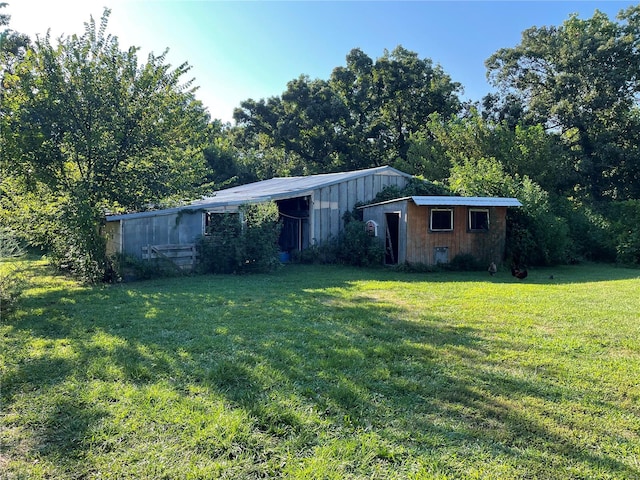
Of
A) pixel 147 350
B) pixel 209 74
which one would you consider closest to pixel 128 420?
pixel 147 350

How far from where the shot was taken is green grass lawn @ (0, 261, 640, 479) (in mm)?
2633

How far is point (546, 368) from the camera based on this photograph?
13.8 feet

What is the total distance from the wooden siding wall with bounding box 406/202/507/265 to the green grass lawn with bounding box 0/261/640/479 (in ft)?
18.6

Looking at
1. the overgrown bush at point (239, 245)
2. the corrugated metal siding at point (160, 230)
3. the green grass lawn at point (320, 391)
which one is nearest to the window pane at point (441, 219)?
the overgrown bush at point (239, 245)

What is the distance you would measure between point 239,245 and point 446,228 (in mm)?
6485

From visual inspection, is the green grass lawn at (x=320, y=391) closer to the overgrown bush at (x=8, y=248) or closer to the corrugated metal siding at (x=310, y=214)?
the overgrown bush at (x=8, y=248)

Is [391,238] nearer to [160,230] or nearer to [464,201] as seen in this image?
[464,201]

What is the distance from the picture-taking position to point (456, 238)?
13.2m

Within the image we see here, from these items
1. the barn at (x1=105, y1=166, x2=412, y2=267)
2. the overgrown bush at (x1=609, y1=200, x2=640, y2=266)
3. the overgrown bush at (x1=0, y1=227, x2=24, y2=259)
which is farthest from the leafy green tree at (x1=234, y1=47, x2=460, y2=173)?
the overgrown bush at (x1=0, y1=227, x2=24, y2=259)

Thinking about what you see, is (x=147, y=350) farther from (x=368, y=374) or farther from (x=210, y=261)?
(x=210, y=261)

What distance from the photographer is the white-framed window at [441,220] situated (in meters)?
13.0

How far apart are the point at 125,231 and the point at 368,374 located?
9.04 metres

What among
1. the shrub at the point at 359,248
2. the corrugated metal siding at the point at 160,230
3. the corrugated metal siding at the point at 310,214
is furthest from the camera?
the shrub at the point at 359,248

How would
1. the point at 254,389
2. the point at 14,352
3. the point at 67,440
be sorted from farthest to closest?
the point at 14,352 → the point at 254,389 → the point at 67,440
